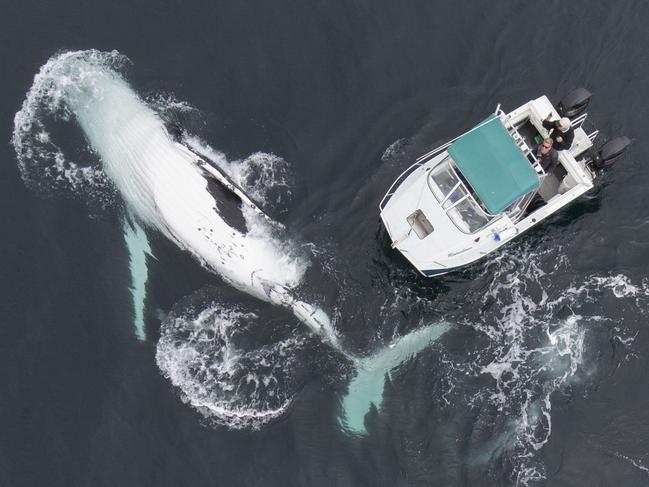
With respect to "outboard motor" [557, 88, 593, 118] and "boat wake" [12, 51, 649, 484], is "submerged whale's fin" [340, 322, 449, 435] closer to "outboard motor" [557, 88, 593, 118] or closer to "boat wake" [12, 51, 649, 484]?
"boat wake" [12, 51, 649, 484]

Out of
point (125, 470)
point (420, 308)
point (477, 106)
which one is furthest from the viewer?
point (477, 106)

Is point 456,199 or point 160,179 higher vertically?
point 160,179

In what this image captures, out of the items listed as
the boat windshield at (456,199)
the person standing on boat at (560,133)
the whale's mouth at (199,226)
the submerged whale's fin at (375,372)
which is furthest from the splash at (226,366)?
the person standing on boat at (560,133)

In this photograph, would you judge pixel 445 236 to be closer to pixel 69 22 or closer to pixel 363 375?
pixel 363 375

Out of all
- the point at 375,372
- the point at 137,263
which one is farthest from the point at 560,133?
the point at 137,263

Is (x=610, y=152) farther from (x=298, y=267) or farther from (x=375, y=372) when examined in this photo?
(x=298, y=267)

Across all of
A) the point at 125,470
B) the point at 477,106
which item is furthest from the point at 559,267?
the point at 125,470

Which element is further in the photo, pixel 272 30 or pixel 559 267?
pixel 272 30

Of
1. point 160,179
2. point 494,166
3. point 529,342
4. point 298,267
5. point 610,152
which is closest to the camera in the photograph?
point 494,166
